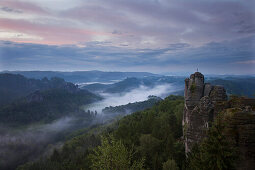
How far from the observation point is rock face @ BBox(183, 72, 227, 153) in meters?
23.5

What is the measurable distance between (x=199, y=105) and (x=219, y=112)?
4286mm

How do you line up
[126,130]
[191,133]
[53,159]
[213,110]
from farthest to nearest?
1. [53,159]
2. [126,130]
3. [191,133]
4. [213,110]

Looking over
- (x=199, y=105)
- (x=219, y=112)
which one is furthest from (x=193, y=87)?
(x=219, y=112)

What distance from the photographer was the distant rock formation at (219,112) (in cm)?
1658

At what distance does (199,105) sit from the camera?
24.6 metres

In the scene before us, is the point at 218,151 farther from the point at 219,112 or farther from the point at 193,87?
the point at 193,87

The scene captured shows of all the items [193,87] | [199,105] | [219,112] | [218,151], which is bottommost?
[218,151]

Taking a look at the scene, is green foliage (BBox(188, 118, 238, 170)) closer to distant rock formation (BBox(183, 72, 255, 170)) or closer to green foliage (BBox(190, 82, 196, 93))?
distant rock formation (BBox(183, 72, 255, 170))

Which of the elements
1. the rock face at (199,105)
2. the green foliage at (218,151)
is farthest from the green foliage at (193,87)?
the green foliage at (218,151)

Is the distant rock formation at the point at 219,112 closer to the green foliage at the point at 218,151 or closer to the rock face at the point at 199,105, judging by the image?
the rock face at the point at 199,105

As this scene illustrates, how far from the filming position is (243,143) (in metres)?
16.7

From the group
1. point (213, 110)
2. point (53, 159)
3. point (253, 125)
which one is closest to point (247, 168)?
point (253, 125)

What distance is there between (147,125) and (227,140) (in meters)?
48.4

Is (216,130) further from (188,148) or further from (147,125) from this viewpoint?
(147,125)
